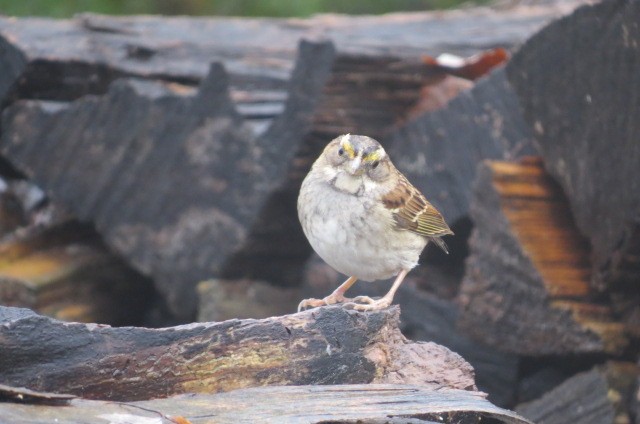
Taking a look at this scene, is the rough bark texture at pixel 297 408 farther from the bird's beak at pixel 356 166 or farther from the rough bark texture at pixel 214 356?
the bird's beak at pixel 356 166

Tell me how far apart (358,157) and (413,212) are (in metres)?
0.35

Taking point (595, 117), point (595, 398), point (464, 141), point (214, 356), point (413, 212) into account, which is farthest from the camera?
point (464, 141)

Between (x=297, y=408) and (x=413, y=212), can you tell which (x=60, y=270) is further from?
(x=297, y=408)

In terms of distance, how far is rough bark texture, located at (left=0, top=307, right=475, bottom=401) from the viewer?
2.72 meters

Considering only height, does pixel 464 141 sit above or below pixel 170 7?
below

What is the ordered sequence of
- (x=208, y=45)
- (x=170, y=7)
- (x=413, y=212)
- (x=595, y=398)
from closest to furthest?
(x=595, y=398) → (x=413, y=212) → (x=208, y=45) → (x=170, y=7)

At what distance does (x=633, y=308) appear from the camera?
4.42 m

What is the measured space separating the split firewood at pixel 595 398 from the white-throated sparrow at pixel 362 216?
818mm

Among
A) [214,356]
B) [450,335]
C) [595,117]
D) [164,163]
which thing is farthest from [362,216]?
[214,356]

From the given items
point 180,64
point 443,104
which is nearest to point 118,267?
point 180,64

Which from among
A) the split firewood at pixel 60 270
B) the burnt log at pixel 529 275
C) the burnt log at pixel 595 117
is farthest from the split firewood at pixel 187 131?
the burnt log at pixel 529 275

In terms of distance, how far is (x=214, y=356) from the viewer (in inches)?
116

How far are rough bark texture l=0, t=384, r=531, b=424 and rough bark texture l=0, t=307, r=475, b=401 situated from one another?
11 centimetres

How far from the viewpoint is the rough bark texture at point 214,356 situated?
2.72 metres
